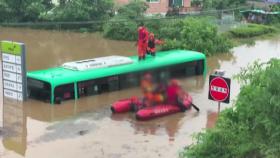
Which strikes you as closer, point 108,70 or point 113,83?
point 108,70

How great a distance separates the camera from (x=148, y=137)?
14609 mm

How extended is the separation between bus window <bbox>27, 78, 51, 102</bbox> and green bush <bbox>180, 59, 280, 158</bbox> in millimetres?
Result: 9023

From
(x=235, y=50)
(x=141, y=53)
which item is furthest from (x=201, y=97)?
(x=235, y=50)

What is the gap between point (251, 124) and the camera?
8.34m

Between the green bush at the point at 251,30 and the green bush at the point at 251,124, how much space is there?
80.6 ft

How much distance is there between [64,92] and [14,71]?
5.53ft

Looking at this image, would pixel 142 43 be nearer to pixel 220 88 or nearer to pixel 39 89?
pixel 39 89

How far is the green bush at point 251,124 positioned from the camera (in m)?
7.81

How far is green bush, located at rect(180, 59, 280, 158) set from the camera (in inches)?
308

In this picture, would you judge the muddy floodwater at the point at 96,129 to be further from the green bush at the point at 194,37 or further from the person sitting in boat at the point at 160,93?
the green bush at the point at 194,37

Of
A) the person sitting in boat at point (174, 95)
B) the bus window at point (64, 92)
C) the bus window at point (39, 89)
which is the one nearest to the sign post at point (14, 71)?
the bus window at point (39, 89)

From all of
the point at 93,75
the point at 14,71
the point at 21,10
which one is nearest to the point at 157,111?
the point at 93,75

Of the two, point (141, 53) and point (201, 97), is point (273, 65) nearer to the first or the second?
point (201, 97)

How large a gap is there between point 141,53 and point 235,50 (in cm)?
1008
